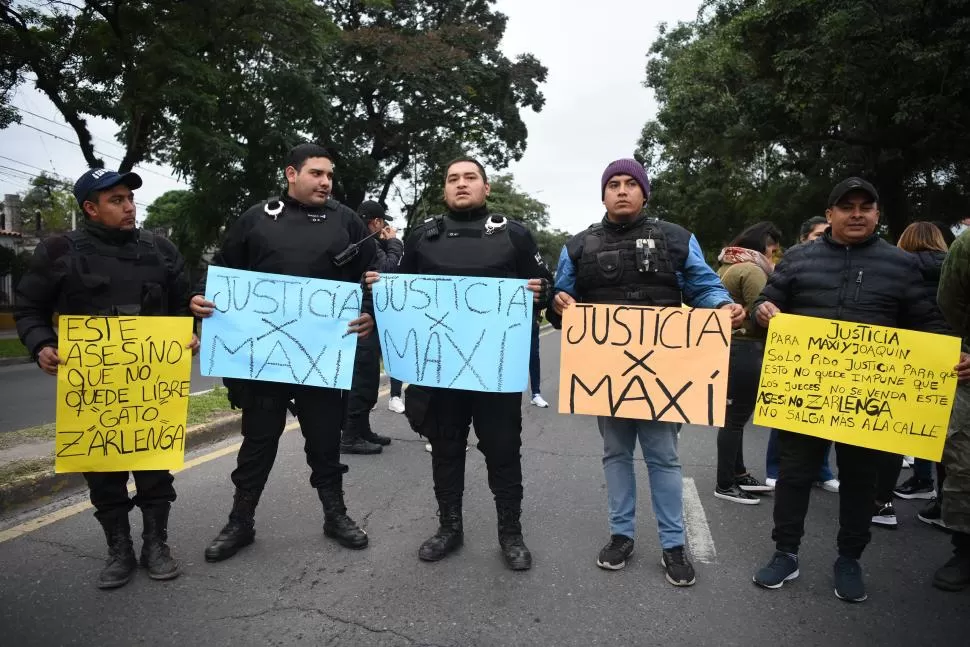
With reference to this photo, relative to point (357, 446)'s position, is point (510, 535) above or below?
above

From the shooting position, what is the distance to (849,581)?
3102mm

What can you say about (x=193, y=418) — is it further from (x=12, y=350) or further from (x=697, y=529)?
(x=12, y=350)

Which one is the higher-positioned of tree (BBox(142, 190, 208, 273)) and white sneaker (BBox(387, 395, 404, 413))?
tree (BBox(142, 190, 208, 273))

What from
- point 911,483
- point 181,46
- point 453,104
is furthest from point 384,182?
point 911,483

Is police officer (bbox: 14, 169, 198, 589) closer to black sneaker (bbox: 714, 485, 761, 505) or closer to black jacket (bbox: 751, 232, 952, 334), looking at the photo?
black jacket (bbox: 751, 232, 952, 334)

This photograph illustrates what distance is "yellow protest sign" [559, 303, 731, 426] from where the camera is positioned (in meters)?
3.20

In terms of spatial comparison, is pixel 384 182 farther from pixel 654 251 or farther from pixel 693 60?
pixel 654 251

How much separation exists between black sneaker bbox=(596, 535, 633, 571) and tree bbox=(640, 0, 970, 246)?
39.2 ft

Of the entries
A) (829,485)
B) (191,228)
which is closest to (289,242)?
(829,485)

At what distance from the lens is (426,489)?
15.3ft

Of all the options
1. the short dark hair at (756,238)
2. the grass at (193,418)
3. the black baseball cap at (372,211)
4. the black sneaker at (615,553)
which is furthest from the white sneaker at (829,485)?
the grass at (193,418)

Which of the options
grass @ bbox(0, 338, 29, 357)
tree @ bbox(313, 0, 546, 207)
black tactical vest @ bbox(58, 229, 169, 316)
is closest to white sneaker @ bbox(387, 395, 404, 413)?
black tactical vest @ bbox(58, 229, 169, 316)

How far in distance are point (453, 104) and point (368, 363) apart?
2157 cm

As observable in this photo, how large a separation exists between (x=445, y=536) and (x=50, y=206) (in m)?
67.1
